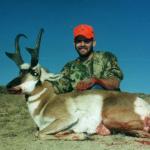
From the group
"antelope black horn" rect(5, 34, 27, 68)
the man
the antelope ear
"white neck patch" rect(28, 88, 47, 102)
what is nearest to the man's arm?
the man

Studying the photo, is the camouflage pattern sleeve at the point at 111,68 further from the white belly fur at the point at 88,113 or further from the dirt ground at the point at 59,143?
the dirt ground at the point at 59,143

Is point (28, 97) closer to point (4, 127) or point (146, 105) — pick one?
point (4, 127)

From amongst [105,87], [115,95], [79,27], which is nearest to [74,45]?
[79,27]

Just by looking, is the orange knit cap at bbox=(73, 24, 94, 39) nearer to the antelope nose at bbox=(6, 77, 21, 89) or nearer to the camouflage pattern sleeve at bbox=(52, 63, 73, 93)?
the camouflage pattern sleeve at bbox=(52, 63, 73, 93)

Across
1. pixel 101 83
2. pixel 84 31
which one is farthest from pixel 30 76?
pixel 84 31

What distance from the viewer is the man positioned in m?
8.48

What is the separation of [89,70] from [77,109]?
5.55 feet

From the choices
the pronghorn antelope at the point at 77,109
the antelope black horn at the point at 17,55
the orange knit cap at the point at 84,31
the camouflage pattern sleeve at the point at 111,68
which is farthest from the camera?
the orange knit cap at the point at 84,31

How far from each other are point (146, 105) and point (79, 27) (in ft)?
8.59

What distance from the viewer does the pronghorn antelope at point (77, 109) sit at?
727cm

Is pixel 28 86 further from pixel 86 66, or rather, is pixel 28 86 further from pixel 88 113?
pixel 86 66

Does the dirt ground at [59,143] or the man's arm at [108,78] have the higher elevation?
the man's arm at [108,78]

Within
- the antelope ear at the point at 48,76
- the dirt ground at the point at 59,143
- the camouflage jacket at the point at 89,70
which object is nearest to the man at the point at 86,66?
the camouflage jacket at the point at 89,70

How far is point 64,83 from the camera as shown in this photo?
886 centimetres
